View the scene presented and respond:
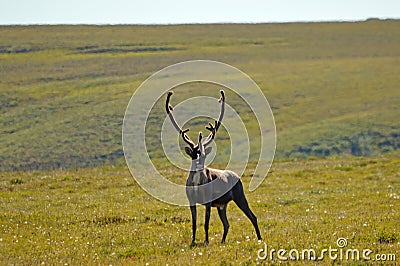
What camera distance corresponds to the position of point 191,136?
55.6 m

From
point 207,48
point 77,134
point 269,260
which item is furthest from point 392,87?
point 269,260

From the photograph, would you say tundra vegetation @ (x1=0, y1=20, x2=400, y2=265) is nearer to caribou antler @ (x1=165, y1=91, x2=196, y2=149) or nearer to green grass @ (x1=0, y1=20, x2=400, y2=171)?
green grass @ (x1=0, y1=20, x2=400, y2=171)

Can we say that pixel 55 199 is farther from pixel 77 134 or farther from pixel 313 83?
pixel 313 83

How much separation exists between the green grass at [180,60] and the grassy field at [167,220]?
2869cm

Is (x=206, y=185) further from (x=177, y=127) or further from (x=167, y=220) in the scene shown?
(x=167, y=220)

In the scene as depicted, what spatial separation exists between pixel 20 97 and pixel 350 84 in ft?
158

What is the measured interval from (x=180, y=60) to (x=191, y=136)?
42.4 metres

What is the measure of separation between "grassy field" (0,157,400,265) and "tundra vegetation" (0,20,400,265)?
53 millimetres

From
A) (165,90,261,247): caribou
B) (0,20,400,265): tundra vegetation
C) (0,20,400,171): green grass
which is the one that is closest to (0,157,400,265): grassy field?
(0,20,400,265): tundra vegetation

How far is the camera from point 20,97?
240ft

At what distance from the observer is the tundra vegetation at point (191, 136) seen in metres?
13.1

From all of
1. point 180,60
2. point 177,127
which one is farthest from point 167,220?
point 180,60

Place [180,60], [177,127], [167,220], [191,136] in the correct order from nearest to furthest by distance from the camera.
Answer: [177,127] → [167,220] → [191,136] → [180,60]

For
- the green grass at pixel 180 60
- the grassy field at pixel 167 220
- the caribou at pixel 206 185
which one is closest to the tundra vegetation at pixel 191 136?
the grassy field at pixel 167 220
